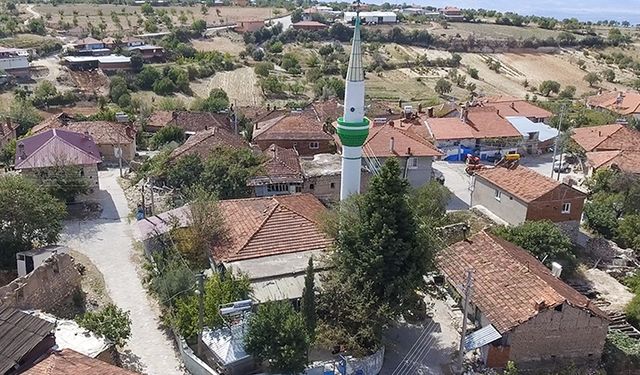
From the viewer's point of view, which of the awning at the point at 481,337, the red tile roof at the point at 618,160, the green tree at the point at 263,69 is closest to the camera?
the awning at the point at 481,337

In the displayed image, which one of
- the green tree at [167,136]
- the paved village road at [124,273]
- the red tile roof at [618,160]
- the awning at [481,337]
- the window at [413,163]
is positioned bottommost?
the paved village road at [124,273]

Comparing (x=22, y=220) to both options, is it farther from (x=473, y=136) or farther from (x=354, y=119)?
(x=473, y=136)

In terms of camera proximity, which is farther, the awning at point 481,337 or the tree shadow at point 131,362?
the awning at point 481,337

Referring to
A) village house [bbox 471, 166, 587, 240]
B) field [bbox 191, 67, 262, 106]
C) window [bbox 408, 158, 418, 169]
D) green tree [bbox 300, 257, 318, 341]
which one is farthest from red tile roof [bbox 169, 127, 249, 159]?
field [bbox 191, 67, 262, 106]

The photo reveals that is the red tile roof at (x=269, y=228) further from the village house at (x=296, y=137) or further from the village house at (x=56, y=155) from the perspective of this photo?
the village house at (x=296, y=137)

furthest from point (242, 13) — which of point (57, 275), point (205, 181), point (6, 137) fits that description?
point (57, 275)

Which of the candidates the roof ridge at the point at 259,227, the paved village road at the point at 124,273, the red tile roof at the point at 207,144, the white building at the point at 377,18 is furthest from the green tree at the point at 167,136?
the white building at the point at 377,18

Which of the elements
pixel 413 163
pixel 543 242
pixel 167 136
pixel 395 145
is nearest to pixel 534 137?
pixel 413 163

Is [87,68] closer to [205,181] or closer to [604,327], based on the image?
[205,181]
